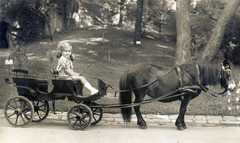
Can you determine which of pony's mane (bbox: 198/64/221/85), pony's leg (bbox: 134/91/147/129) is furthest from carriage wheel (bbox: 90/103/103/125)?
pony's mane (bbox: 198/64/221/85)

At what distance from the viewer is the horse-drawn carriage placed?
15.7 feet

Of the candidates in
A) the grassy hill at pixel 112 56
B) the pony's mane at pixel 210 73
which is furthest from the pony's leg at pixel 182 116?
the pony's mane at pixel 210 73

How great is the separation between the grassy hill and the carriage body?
41 centimetres

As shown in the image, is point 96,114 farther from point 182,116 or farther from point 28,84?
point 182,116

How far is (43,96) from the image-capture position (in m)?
4.94

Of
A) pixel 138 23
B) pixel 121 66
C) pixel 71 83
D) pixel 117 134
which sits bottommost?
pixel 117 134

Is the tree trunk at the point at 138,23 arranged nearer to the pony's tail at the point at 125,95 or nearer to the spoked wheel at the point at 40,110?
the pony's tail at the point at 125,95

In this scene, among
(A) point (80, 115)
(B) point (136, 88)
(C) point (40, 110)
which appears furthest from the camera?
(C) point (40, 110)

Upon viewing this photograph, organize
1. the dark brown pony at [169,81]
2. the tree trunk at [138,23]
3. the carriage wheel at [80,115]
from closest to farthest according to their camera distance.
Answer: the carriage wheel at [80,115] → the dark brown pony at [169,81] → the tree trunk at [138,23]

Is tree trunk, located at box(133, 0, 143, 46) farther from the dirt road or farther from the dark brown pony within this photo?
the dirt road

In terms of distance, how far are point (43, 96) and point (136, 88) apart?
2000mm

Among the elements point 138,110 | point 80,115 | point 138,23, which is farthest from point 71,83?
point 138,23

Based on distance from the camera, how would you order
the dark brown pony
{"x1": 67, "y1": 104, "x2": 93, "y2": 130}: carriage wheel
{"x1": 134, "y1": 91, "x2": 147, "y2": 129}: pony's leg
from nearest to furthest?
{"x1": 67, "y1": 104, "x2": 93, "y2": 130}: carriage wheel, the dark brown pony, {"x1": 134, "y1": 91, "x2": 147, "y2": 129}: pony's leg

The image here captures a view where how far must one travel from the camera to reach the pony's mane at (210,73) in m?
4.77
